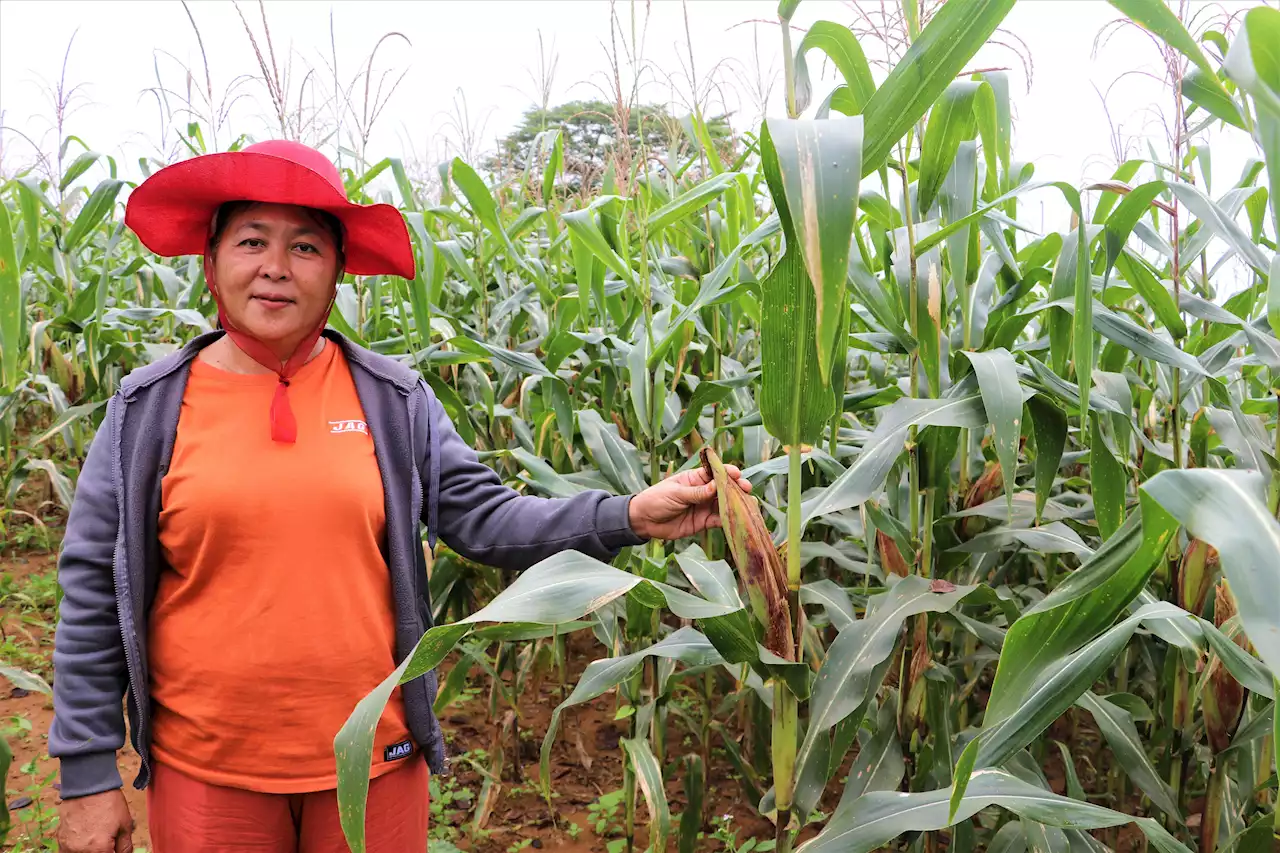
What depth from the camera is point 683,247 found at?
127 inches

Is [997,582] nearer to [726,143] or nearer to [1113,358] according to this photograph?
[1113,358]

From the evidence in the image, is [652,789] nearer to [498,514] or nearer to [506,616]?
[498,514]

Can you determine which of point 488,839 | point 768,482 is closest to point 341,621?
point 768,482

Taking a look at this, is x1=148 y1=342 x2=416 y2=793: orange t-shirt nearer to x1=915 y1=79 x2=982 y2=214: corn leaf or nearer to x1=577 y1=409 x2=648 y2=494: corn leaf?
x1=577 y1=409 x2=648 y2=494: corn leaf

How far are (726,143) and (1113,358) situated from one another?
2.08 meters

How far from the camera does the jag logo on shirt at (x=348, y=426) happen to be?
1718mm

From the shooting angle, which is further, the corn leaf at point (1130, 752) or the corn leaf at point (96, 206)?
the corn leaf at point (96, 206)

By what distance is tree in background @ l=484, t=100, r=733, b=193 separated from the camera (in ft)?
7.83

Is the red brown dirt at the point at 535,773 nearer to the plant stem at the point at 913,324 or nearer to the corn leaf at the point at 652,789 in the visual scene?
the corn leaf at the point at 652,789

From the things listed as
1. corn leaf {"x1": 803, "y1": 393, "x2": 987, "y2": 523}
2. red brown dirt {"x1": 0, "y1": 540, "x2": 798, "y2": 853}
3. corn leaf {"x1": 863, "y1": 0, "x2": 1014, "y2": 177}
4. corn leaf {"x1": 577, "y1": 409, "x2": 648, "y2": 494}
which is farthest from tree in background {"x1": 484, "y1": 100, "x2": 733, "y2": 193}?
red brown dirt {"x1": 0, "y1": 540, "x2": 798, "y2": 853}

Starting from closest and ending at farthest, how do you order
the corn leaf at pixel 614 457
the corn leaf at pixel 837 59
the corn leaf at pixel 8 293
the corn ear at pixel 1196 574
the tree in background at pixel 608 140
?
the corn leaf at pixel 837 59, the corn ear at pixel 1196 574, the corn leaf at pixel 8 293, the corn leaf at pixel 614 457, the tree in background at pixel 608 140

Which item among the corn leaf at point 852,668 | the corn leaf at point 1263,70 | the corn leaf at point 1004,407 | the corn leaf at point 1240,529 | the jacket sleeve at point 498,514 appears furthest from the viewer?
the jacket sleeve at point 498,514

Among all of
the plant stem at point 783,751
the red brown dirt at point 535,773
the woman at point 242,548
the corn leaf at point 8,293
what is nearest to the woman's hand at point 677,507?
the woman at point 242,548

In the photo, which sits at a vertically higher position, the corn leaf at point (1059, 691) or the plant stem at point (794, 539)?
the plant stem at point (794, 539)
